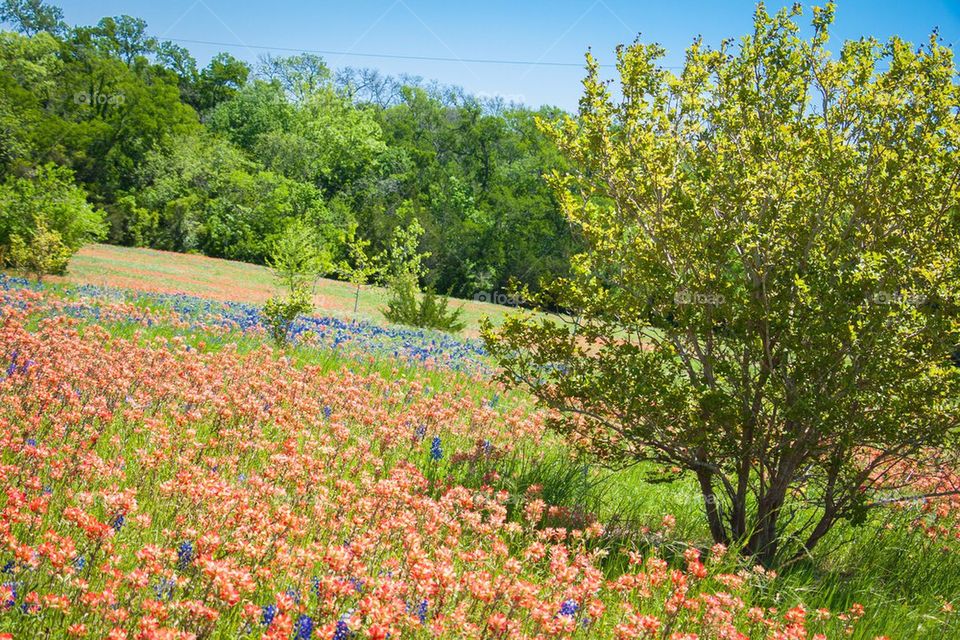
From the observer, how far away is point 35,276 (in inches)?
909

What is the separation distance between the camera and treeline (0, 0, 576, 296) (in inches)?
2021

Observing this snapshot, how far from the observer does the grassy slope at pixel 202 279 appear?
28094 mm

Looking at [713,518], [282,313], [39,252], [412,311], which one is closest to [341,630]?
[713,518]

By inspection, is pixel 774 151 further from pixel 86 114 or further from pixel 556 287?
pixel 86 114

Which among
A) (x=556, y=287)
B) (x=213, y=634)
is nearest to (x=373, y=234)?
(x=556, y=287)

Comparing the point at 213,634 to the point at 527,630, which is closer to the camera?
the point at 213,634

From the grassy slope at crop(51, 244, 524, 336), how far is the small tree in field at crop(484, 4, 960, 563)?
19.4 meters

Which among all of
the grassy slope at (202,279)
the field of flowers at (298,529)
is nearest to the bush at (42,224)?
the grassy slope at (202,279)

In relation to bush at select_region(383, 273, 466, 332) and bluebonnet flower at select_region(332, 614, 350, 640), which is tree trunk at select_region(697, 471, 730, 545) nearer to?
bluebonnet flower at select_region(332, 614, 350, 640)

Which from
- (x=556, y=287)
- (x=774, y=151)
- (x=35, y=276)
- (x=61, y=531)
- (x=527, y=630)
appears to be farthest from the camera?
(x=35, y=276)

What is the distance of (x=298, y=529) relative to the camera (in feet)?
11.8

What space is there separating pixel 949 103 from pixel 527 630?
451 centimetres

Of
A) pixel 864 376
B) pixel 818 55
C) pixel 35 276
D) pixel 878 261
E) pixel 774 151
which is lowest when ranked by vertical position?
pixel 35 276

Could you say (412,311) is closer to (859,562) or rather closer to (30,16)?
(859,562)
